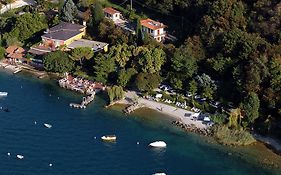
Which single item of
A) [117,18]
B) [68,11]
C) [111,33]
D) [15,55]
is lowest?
[15,55]

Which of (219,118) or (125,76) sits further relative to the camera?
(125,76)

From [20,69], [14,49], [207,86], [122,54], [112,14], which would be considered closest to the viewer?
[207,86]

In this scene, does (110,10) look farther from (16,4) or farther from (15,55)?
(16,4)

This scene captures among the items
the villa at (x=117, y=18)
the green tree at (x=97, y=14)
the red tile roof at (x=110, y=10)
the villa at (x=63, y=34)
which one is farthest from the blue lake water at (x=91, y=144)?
the red tile roof at (x=110, y=10)

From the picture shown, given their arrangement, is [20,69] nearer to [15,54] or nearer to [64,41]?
[15,54]

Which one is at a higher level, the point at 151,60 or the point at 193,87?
the point at 151,60

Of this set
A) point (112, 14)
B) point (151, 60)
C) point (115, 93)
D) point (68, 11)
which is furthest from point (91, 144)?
point (68, 11)

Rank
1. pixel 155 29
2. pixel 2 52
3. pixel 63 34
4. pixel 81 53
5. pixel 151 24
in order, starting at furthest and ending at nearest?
pixel 63 34 → pixel 151 24 → pixel 2 52 → pixel 155 29 → pixel 81 53

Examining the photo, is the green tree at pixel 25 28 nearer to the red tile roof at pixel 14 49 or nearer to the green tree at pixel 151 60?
the red tile roof at pixel 14 49
